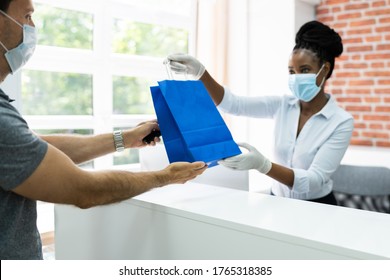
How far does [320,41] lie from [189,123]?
0.93 metres

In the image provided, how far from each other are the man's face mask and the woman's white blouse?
1.00m

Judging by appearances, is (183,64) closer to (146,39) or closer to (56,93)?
(56,93)

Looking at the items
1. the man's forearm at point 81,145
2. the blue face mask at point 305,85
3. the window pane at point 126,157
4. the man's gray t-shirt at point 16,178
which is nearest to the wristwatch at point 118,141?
the man's forearm at point 81,145

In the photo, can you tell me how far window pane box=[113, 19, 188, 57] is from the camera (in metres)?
3.33

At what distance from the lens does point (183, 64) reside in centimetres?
167

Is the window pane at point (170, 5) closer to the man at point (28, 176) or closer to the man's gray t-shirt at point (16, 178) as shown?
the man at point (28, 176)

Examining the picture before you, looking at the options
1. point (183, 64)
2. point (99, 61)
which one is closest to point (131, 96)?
point (99, 61)

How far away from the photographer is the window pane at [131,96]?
3344 mm

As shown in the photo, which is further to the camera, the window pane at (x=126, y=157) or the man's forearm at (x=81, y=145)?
the window pane at (x=126, y=157)

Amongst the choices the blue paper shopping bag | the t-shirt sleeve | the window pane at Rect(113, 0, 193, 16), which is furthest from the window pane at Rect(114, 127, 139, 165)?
the t-shirt sleeve

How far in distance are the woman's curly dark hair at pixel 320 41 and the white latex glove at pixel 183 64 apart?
1.69ft

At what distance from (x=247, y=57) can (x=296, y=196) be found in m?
2.31

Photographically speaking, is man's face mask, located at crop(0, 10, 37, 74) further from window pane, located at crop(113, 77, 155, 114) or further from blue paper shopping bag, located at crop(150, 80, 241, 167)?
window pane, located at crop(113, 77, 155, 114)

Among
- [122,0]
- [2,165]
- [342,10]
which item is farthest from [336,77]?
[2,165]
